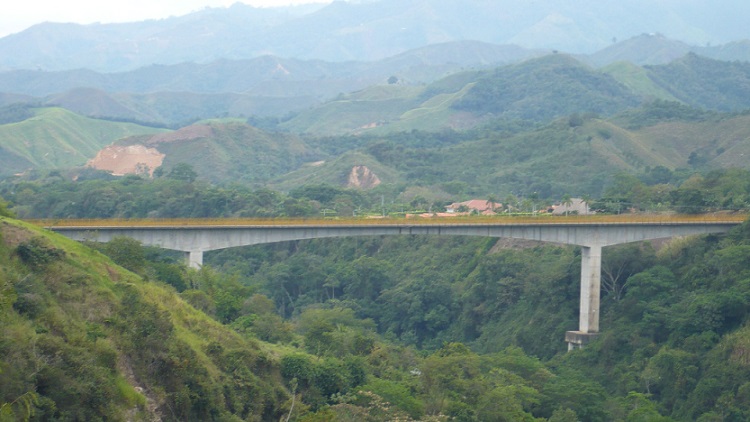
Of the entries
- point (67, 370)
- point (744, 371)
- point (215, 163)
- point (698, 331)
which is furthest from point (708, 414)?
point (215, 163)

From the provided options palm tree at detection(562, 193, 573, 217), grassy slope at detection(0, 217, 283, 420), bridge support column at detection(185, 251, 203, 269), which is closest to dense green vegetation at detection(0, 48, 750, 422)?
grassy slope at detection(0, 217, 283, 420)

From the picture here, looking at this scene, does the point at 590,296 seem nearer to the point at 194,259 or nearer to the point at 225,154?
the point at 194,259

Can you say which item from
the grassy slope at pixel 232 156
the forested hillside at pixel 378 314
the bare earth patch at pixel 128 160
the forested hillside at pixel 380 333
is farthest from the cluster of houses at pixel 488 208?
the bare earth patch at pixel 128 160

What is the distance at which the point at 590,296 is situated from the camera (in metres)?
77.4

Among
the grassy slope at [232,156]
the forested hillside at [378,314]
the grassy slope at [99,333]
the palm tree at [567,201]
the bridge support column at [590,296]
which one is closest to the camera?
the grassy slope at [99,333]

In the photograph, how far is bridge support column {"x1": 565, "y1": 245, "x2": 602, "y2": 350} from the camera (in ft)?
254

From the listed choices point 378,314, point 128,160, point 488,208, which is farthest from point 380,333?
point 128,160

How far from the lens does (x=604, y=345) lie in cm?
7394

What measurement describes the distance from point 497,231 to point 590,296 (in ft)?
22.7

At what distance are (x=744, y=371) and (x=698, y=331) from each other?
6165 millimetres

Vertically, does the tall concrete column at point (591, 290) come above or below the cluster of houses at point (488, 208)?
below

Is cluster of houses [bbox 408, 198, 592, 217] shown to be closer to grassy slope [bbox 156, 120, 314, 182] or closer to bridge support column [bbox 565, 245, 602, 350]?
bridge support column [bbox 565, 245, 602, 350]

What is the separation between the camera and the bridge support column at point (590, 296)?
77312mm

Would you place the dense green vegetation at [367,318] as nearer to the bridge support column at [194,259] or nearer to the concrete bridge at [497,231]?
the bridge support column at [194,259]
